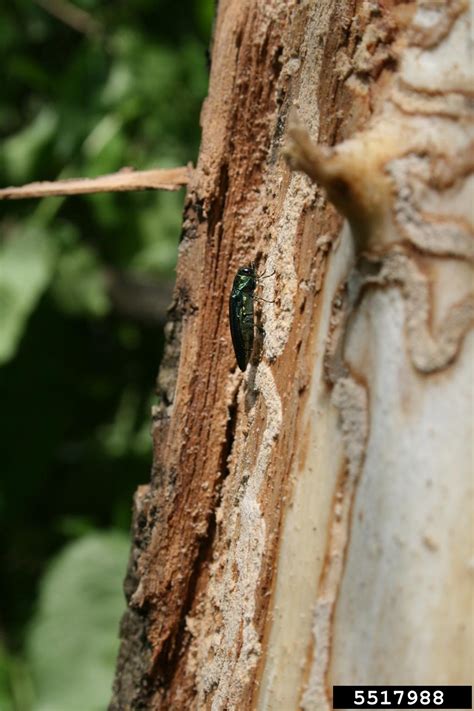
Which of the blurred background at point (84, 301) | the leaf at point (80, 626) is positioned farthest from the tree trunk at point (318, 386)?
the blurred background at point (84, 301)

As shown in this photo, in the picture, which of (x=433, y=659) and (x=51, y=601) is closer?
(x=433, y=659)

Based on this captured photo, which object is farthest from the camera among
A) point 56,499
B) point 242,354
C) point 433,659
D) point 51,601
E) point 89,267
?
point 56,499

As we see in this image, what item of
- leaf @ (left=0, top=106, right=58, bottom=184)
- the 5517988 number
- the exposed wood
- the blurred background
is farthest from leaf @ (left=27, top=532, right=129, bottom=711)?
the 5517988 number

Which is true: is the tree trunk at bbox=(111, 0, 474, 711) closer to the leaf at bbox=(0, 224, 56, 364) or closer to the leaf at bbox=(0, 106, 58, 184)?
the leaf at bbox=(0, 224, 56, 364)

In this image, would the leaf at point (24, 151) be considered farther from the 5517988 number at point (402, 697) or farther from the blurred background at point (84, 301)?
the 5517988 number at point (402, 697)

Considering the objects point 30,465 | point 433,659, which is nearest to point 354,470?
point 433,659

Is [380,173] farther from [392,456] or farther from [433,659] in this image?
[433,659]

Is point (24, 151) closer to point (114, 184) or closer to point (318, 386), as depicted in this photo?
point (114, 184)
